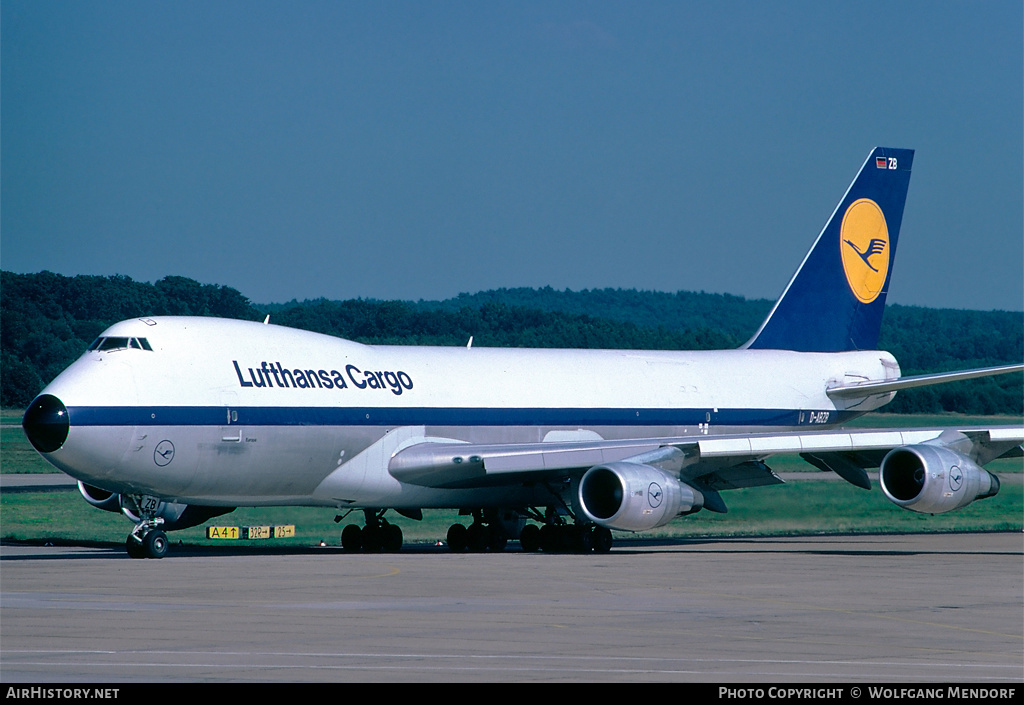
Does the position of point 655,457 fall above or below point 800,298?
below

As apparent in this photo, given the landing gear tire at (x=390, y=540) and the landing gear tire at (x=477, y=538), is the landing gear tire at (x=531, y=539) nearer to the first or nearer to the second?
the landing gear tire at (x=477, y=538)

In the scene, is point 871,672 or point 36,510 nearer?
point 871,672

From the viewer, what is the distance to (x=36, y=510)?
119 ft

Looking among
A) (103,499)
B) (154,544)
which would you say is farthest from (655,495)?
(103,499)

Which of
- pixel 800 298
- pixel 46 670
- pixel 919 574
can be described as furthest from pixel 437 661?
pixel 800 298

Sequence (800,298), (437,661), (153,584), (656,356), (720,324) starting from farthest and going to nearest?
1. (720,324)
2. (800,298)
3. (656,356)
4. (153,584)
5. (437,661)

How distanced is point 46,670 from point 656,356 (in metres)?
22.6

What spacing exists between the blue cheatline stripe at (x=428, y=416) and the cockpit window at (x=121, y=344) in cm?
110

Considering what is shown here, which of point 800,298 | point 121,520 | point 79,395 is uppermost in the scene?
point 800,298

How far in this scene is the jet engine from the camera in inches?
1067

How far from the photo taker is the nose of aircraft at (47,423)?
77.7 feet

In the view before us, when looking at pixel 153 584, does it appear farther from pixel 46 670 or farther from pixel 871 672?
pixel 871 672

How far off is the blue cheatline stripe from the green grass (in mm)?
2303

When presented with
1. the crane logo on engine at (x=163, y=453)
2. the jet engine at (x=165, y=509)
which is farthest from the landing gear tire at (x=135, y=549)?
the crane logo on engine at (x=163, y=453)
